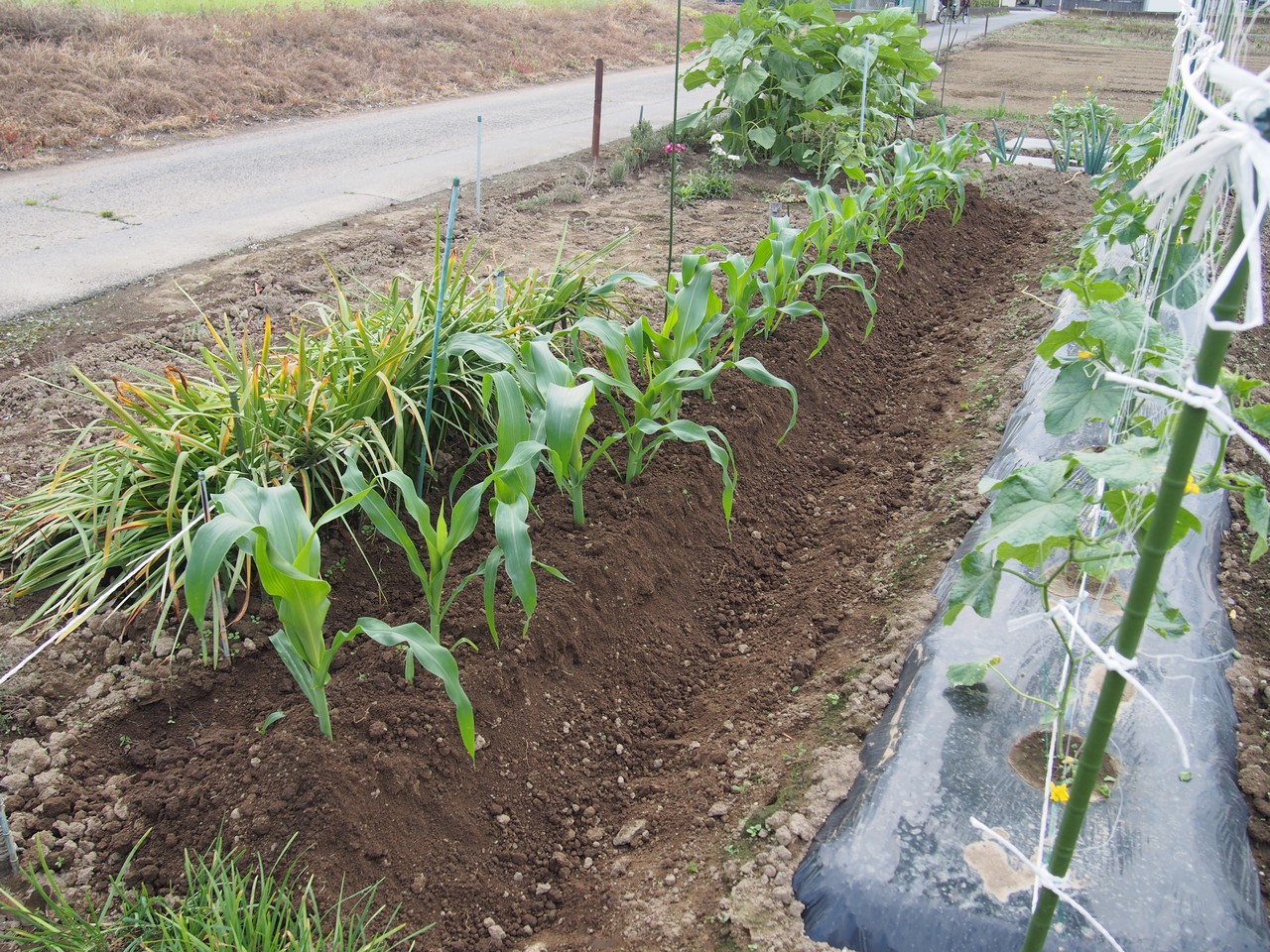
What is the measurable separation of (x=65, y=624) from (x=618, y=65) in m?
14.4

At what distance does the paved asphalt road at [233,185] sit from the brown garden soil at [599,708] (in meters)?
1.44

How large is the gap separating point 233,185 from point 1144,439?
6.54m

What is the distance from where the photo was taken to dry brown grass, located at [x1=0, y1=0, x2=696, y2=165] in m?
7.76

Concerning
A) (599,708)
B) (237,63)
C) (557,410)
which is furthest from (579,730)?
(237,63)

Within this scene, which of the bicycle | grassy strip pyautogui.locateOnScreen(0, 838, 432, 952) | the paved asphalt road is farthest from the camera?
the bicycle

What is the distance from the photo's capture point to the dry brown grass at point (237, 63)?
776 cm

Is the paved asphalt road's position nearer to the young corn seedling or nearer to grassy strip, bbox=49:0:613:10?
→ the young corn seedling

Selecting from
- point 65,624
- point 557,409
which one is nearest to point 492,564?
point 557,409

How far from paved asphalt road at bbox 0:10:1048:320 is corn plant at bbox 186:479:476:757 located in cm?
328

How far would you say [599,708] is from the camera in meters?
2.27

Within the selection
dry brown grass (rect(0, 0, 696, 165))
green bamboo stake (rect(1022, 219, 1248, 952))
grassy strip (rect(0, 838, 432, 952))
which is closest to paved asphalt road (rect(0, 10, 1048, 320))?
dry brown grass (rect(0, 0, 696, 165))

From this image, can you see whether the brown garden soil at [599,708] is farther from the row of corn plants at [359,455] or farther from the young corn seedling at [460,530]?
the young corn seedling at [460,530]

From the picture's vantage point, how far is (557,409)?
2.17 metres

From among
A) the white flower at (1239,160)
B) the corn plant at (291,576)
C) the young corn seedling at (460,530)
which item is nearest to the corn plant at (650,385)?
the young corn seedling at (460,530)
